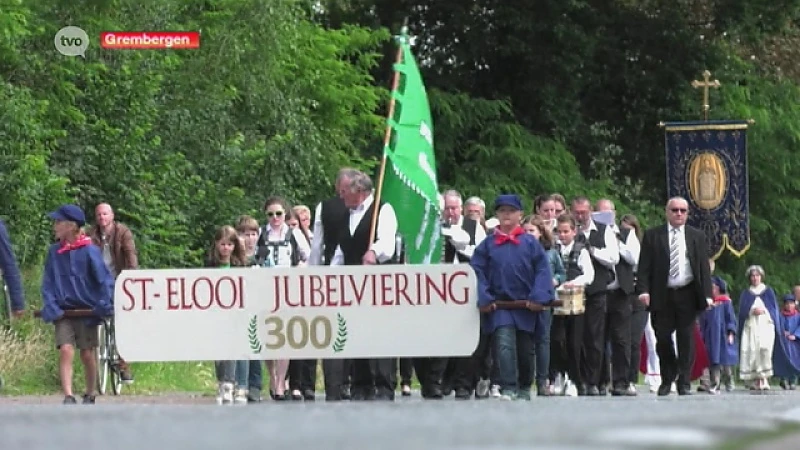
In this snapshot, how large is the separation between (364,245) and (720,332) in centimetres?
1049

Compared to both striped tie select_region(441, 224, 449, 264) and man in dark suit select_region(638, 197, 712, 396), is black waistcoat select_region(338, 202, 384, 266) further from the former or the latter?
man in dark suit select_region(638, 197, 712, 396)

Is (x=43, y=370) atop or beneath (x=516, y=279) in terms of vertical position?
beneath

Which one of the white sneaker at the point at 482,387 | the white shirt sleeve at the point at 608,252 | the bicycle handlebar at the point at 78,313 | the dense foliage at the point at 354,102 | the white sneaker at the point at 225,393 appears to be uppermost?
the dense foliage at the point at 354,102

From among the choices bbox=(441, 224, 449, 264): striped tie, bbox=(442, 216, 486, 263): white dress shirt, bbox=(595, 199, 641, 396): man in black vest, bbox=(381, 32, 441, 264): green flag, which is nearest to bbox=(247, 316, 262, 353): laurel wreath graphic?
bbox=(381, 32, 441, 264): green flag

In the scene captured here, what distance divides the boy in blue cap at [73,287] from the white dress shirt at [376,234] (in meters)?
1.76

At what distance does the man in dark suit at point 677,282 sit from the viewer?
2158cm

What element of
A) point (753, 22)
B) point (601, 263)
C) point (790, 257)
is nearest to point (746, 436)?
point (601, 263)

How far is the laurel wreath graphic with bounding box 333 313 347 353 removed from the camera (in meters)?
19.7

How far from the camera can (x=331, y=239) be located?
2019 centimetres

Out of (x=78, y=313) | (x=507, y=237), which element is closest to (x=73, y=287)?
(x=78, y=313)

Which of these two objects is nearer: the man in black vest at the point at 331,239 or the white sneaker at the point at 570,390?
the man in black vest at the point at 331,239

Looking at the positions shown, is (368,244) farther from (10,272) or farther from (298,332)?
(10,272)

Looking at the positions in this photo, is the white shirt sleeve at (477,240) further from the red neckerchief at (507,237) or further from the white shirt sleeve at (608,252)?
the red neckerchief at (507,237)
